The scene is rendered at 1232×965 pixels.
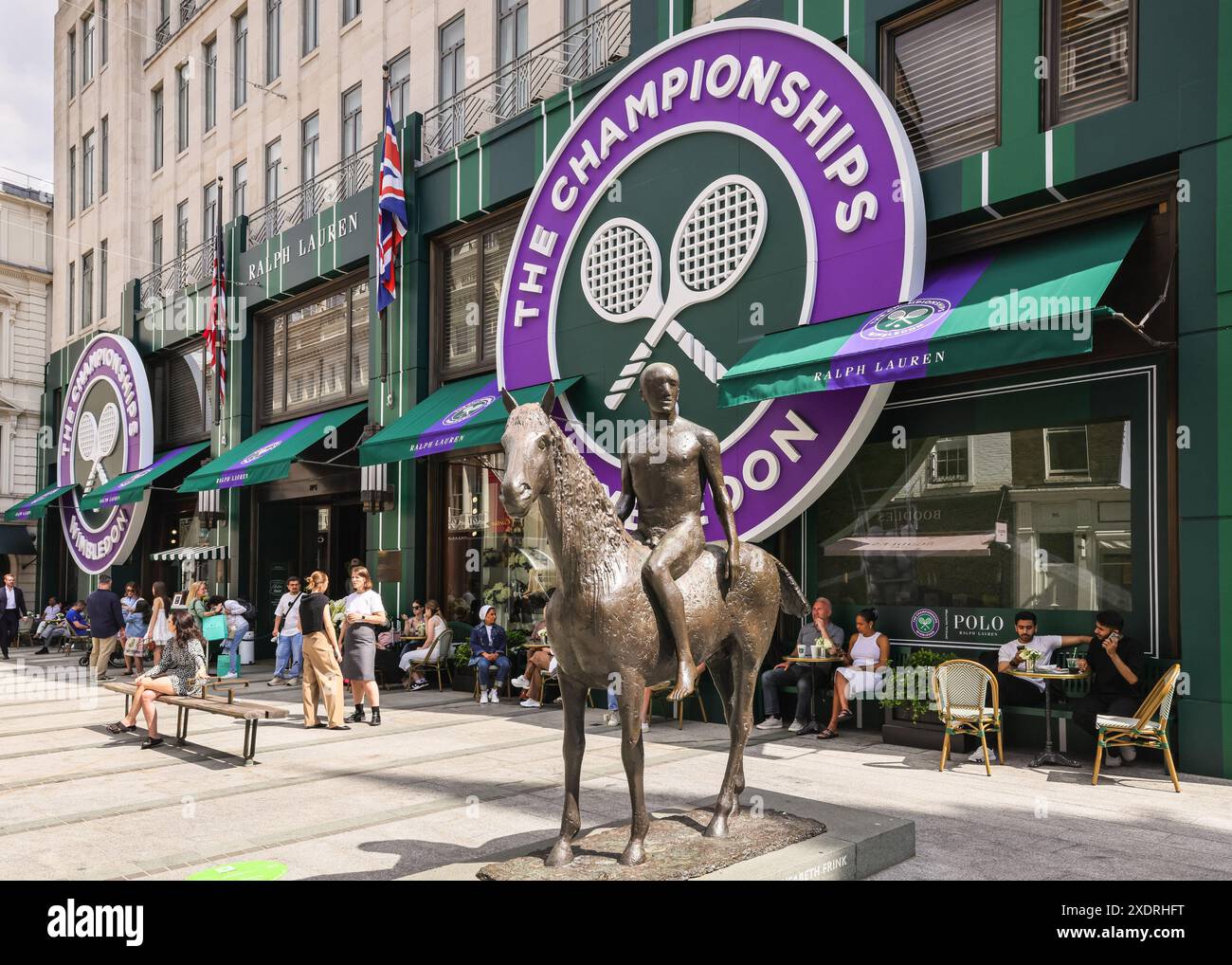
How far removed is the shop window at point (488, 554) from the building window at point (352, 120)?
8.53 m

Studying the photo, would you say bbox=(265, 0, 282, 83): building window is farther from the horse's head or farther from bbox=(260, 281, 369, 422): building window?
the horse's head

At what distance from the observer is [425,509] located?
17688 mm

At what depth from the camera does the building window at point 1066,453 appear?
1025 cm

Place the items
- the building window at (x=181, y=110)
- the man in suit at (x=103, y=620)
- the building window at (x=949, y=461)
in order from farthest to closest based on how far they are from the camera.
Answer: the building window at (x=181, y=110) → the man in suit at (x=103, y=620) → the building window at (x=949, y=461)

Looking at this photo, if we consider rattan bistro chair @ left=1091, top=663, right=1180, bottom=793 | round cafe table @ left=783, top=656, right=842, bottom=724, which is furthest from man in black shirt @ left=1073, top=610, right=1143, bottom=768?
round cafe table @ left=783, top=656, right=842, bottom=724

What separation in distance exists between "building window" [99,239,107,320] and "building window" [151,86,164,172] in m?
3.73

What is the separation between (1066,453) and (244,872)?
8.87 meters

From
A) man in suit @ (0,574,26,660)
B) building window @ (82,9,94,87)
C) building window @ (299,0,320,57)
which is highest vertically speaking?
building window @ (82,9,94,87)

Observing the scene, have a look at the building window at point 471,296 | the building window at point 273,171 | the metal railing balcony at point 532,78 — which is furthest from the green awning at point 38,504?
the metal railing balcony at point 532,78

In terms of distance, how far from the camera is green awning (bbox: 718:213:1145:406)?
348 inches

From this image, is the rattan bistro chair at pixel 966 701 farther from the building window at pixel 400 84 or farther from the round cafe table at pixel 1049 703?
the building window at pixel 400 84

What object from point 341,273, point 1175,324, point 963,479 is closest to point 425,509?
point 341,273

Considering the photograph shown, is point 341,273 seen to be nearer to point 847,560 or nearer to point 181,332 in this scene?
point 181,332

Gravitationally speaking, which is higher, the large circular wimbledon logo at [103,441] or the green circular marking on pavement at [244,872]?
the large circular wimbledon logo at [103,441]
